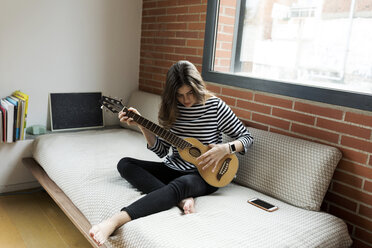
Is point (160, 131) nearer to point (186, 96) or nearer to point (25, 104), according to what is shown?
point (186, 96)

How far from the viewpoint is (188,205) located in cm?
160

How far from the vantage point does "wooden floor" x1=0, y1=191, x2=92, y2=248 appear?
2.03 metres

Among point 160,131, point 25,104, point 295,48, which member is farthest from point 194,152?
point 25,104

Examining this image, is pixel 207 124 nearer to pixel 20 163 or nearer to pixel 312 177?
pixel 312 177

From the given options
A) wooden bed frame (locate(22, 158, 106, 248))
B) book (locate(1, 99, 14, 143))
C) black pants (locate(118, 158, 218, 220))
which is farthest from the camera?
book (locate(1, 99, 14, 143))

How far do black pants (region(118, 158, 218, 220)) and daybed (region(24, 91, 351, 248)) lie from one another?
1.8 inches

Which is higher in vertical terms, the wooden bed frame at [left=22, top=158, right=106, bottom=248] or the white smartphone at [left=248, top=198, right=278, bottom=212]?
the white smartphone at [left=248, top=198, right=278, bottom=212]

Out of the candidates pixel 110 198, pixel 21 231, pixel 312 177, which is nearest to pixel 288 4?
pixel 312 177

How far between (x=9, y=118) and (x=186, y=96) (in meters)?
1.34

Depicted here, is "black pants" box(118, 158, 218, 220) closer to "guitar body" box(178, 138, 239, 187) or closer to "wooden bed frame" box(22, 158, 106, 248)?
"guitar body" box(178, 138, 239, 187)

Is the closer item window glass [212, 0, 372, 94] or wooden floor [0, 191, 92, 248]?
window glass [212, 0, 372, 94]

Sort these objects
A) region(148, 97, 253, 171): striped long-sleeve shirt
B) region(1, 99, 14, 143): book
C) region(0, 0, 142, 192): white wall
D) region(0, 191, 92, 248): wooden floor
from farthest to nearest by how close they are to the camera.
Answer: region(0, 0, 142, 192): white wall
region(1, 99, 14, 143): book
region(0, 191, 92, 248): wooden floor
region(148, 97, 253, 171): striped long-sleeve shirt

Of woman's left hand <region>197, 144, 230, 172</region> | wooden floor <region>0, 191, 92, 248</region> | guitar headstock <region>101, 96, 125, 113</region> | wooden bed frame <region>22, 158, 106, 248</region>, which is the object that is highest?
guitar headstock <region>101, 96, 125, 113</region>

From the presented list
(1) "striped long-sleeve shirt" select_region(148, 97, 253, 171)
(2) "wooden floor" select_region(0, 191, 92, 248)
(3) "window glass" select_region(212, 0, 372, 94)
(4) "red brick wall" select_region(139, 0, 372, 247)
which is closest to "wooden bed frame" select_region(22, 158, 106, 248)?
(2) "wooden floor" select_region(0, 191, 92, 248)
